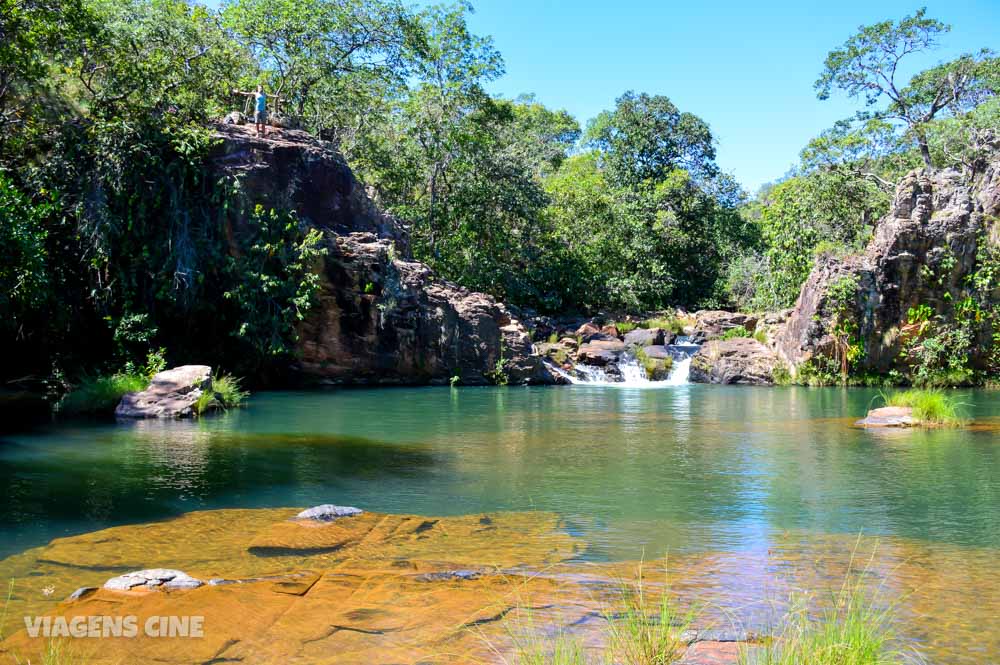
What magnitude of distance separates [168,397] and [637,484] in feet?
37.3

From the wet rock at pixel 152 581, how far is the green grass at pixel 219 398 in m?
12.0

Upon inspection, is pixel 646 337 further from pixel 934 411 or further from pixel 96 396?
pixel 96 396

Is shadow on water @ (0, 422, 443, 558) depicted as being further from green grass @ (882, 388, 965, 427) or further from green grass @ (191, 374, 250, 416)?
green grass @ (882, 388, 965, 427)

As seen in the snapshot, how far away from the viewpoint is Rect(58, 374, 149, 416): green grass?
16.8 meters

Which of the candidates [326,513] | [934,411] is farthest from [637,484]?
[934,411]

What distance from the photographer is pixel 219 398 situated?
59.6 feet

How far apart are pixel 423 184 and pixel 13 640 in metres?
32.3

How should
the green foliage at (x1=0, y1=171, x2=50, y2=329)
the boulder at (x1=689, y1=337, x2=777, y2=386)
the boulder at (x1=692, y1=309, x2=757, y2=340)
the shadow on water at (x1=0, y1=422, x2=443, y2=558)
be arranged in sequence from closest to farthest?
the shadow on water at (x1=0, y1=422, x2=443, y2=558)
the green foliage at (x1=0, y1=171, x2=50, y2=329)
the boulder at (x1=689, y1=337, x2=777, y2=386)
the boulder at (x1=692, y1=309, x2=757, y2=340)

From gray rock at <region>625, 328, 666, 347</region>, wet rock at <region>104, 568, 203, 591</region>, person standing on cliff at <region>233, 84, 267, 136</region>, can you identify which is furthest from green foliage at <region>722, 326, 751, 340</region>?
wet rock at <region>104, 568, 203, 591</region>

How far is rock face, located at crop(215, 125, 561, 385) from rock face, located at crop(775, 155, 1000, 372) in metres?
10.5

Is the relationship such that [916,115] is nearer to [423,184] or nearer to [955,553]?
[423,184]

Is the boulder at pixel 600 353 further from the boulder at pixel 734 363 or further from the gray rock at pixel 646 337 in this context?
the boulder at pixel 734 363

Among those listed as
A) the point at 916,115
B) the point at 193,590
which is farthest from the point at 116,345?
the point at 916,115

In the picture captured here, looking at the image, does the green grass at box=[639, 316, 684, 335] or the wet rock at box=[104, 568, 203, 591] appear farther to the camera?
the green grass at box=[639, 316, 684, 335]
